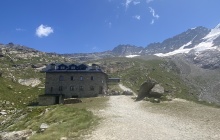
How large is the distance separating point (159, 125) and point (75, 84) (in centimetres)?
5736

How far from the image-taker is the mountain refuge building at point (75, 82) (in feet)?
297

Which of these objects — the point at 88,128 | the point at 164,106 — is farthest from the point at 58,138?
the point at 164,106

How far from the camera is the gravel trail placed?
3072cm

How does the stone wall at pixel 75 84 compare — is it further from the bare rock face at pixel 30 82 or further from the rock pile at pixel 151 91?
the bare rock face at pixel 30 82

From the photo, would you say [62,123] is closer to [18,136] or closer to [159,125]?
[18,136]

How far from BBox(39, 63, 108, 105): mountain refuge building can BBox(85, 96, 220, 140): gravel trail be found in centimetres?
4440

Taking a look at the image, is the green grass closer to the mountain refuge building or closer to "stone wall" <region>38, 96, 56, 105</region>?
"stone wall" <region>38, 96, 56, 105</region>

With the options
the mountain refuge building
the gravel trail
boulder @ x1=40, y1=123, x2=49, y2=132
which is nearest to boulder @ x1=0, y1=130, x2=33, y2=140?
boulder @ x1=40, y1=123, x2=49, y2=132

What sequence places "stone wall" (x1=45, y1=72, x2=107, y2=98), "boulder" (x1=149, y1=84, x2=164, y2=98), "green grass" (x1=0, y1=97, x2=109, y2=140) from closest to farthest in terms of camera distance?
"green grass" (x1=0, y1=97, x2=109, y2=140) < "boulder" (x1=149, y1=84, x2=164, y2=98) < "stone wall" (x1=45, y1=72, x2=107, y2=98)

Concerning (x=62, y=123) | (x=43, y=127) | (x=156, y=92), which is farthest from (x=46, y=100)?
(x=43, y=127)

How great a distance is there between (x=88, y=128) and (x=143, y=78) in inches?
6321

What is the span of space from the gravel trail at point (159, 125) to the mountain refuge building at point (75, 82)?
146 ft

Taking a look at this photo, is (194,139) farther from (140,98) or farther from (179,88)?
(179,88)

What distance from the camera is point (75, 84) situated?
9094cm
